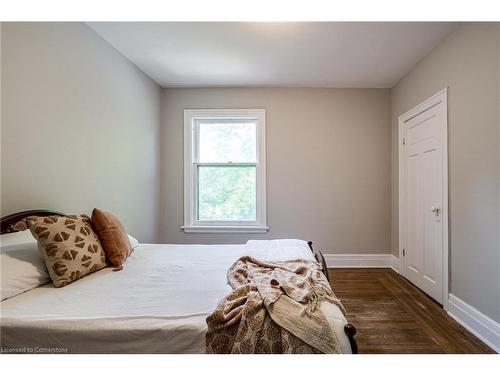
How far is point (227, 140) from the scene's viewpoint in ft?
11.6

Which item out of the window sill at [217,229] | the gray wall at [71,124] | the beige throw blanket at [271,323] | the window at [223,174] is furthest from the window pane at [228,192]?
the beige throw blanket at [271,323]

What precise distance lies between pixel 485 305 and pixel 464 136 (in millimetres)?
1331

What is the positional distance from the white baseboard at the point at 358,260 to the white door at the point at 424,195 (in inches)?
12.6

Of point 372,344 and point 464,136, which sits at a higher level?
point 464,136

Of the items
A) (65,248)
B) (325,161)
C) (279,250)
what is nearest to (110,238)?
(65,248)

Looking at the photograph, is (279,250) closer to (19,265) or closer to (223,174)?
(19,265)

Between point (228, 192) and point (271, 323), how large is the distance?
8.51 feet

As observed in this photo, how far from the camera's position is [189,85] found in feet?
11.2

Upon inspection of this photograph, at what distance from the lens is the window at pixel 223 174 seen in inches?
138

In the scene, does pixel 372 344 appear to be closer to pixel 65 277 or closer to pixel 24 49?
pixel 65 277

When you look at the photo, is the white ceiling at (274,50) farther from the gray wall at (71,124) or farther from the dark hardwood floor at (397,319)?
the dark hardwood floor at (397,319)
